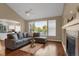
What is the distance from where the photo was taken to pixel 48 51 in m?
2.23

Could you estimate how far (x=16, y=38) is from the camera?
2.21 m

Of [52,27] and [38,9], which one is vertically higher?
[38,9]

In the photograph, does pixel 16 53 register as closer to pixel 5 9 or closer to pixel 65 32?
pixel 5 9

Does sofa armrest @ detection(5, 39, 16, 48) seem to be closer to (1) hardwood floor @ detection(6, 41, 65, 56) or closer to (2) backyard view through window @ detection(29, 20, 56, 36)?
(1) hardwood floor @ detection(6, 41, 65, 56)

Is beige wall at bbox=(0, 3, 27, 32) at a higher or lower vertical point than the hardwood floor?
higher

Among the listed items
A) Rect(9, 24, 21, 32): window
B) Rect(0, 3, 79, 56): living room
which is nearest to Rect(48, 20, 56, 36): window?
Rect(0, 3, 79, 56): living room

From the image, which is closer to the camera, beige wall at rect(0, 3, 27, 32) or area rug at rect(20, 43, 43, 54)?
beige wall at rect(0, 3, 27, 32)

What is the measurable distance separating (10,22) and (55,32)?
1.29m

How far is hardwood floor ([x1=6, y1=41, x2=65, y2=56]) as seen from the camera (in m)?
2.16

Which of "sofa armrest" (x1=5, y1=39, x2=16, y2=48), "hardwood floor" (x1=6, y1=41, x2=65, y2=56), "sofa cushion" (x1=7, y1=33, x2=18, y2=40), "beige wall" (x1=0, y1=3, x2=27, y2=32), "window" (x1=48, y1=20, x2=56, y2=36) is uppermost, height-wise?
"beige wall" (x1=0, y1=3, x2=27, y2=32)

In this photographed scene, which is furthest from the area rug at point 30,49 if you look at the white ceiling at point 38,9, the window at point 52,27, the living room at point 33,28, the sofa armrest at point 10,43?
the white ceiling at point 38,9

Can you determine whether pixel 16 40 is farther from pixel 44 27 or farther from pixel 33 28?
pixel 44 27

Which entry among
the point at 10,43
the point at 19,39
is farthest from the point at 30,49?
the point at 10,43

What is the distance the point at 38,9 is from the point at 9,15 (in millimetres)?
807
